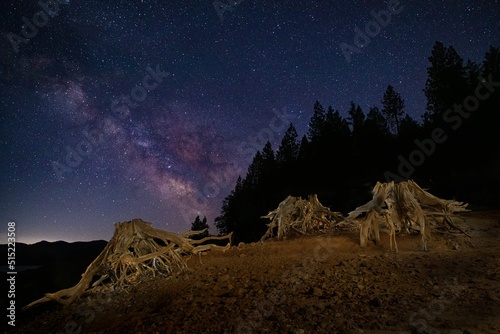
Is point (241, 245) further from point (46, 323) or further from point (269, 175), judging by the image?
point (269, 175)

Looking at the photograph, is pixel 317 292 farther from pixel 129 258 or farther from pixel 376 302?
pixel 129 258

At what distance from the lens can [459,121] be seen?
23.7 metres

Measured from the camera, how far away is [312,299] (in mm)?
3055

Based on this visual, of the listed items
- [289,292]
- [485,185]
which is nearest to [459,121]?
[485,185]

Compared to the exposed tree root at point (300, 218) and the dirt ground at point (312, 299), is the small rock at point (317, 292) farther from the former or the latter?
the exposed tree root at point (300, 218)

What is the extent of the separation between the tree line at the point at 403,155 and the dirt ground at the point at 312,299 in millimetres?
18269

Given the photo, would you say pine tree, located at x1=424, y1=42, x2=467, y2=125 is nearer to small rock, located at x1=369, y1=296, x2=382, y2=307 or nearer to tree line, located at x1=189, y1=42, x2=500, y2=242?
tree line, located at x1=189, y1=42, x2=500, y2=242

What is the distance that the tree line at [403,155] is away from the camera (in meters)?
20.8

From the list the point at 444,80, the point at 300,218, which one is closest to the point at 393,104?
the point at 444,80

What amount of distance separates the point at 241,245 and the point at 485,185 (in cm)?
2289
